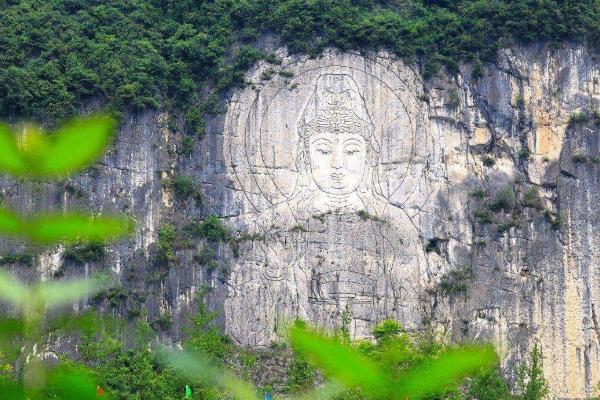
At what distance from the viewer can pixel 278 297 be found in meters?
27.1

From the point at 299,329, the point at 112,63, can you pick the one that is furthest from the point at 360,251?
the point at 299,329

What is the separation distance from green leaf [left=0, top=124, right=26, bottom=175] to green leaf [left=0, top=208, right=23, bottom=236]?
0.32ft

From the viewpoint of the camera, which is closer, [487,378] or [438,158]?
[487,378]

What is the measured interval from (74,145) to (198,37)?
83.5ft

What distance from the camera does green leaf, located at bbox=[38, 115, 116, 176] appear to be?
10.6 ft

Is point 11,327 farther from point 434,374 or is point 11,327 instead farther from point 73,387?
point 434,374

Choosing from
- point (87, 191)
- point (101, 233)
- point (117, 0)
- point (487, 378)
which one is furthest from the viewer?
point (117, 0)

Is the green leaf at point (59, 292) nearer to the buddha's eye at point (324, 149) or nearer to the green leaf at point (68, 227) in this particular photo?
the green leaf at point (68, 227)

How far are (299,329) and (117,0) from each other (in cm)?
2664

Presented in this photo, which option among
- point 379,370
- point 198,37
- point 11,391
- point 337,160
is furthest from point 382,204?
point 11,391

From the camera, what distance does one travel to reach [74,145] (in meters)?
3.24

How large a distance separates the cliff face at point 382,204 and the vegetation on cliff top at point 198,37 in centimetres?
46

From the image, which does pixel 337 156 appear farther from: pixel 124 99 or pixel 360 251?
pixel 124 99

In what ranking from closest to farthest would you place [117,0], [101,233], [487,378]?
[101,233] → [487,378] → [117,0]
